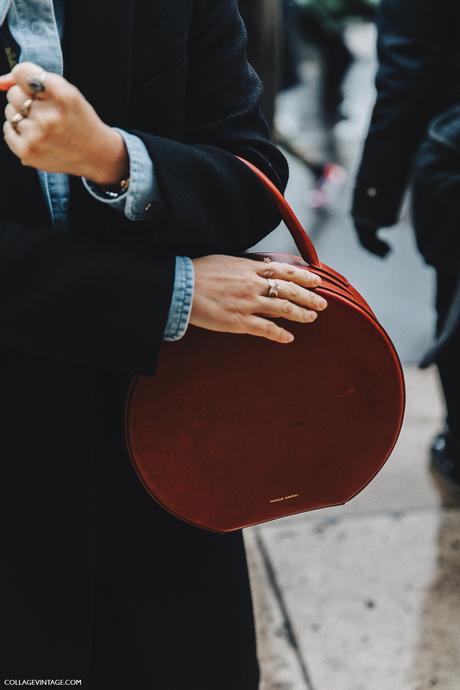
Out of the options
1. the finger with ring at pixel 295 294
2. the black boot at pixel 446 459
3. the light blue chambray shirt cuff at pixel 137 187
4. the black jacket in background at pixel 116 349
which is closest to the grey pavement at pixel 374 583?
the black boot at pixel 446 459

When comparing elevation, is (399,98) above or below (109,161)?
below

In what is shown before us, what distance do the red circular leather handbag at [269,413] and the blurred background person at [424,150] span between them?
0.97m

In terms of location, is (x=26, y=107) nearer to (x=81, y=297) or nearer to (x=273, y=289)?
(x=81, y=297)

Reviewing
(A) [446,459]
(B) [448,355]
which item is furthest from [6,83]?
(A) [446,459]

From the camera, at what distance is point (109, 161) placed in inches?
43.6

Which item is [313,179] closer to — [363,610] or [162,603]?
[363,610]

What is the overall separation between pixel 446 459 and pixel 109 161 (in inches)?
81.8

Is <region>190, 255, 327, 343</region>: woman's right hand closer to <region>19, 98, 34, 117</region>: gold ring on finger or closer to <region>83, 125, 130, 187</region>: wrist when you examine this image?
<region>83, 125, 130, 187</region>: wrist

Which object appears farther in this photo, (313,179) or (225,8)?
(313,179)

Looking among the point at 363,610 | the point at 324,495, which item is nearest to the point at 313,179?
the point at 363,610

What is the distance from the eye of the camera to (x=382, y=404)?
55.6 inches

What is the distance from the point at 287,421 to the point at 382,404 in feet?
0.53

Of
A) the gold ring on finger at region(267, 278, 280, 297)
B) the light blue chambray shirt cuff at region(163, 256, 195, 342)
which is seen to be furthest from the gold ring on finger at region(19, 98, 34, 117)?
the gold ring on finger at region(267, 278, 280, 297)

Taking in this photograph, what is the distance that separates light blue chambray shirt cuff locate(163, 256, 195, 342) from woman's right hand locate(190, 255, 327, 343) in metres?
0.01
